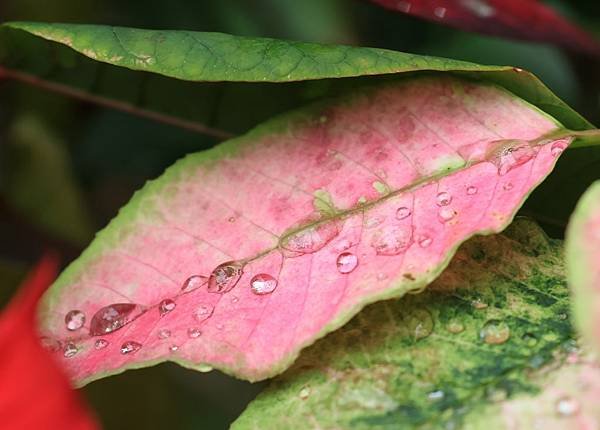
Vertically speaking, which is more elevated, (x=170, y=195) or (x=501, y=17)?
(x=501, y=17)

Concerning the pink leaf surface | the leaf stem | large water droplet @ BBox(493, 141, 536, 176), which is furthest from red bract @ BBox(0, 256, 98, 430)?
the leaf stem

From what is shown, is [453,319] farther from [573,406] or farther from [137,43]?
[137,43]

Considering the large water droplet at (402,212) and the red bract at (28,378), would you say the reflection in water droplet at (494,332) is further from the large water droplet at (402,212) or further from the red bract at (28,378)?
the red bract at (28,378)

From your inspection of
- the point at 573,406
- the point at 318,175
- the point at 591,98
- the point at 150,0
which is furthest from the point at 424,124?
the point at 150,0

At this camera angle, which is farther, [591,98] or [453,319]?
[591,98]

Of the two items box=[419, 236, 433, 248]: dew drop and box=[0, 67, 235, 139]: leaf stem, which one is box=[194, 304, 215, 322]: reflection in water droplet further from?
box=[0, 67, 235, 139]: leaf stem

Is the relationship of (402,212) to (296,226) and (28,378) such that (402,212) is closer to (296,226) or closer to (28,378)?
(296,226)

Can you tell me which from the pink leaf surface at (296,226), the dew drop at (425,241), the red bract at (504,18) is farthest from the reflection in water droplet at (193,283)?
the red bract at (504,18)
